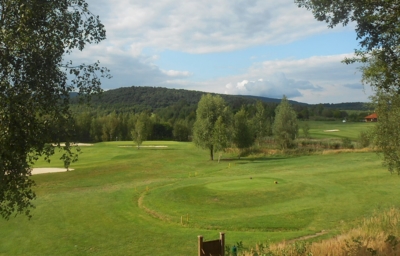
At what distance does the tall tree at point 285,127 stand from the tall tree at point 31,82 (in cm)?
5875

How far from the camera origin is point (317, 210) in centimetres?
2059

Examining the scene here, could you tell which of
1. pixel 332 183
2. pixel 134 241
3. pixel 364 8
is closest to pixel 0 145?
pixel 364 8

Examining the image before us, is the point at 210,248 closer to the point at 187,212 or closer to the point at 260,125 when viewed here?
the point at 187,212

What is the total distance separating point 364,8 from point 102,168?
4235 cm

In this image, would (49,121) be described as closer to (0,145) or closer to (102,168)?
(0,145)

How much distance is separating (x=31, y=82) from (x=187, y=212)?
16.1 m

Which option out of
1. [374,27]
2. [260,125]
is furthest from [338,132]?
[374,27]

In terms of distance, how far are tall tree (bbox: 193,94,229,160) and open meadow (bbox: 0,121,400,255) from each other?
1973 cm

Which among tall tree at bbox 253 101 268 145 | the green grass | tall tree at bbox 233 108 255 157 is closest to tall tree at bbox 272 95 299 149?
tall tree at bbox 233 108 255 157

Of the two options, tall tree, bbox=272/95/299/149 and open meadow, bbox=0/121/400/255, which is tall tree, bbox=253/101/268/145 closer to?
tall tree, bbox=272/95/299/149

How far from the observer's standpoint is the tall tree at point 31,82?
6.88 meters

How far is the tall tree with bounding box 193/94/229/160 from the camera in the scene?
5491cm

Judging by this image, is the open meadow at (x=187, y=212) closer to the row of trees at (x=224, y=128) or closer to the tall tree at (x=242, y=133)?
Answer: the row of trees at (x=224, y=128)

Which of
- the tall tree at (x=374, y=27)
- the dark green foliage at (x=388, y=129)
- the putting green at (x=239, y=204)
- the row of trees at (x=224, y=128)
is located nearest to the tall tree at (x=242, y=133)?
the row of trees at (x=224, y=128)
